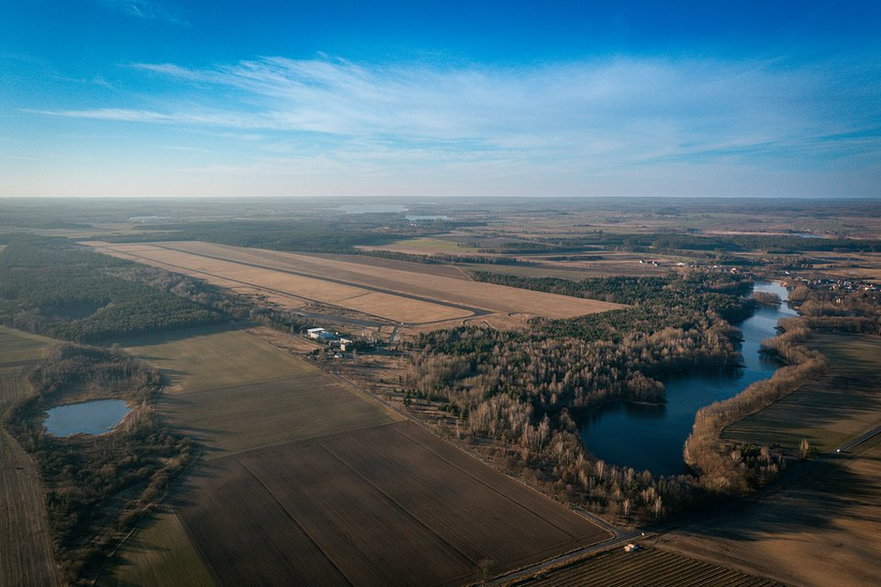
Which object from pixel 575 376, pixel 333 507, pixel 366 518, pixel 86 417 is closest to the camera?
pixel 366 518

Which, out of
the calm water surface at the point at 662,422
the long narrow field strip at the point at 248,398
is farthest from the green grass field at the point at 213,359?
the calm water surface at the point at 662,422

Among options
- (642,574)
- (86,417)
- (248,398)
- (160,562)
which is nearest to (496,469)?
(642,574)

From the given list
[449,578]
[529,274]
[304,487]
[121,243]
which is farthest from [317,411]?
[121,243]

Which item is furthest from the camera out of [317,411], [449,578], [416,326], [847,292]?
[847,292]

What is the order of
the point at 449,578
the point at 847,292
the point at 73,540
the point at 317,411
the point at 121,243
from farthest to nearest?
the point at 121,243, the point at 847,292, the point at 317,411, the point at 73,540, the point at 449,578

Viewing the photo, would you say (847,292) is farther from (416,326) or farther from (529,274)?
(416,326)

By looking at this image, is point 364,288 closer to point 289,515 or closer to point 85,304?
point 85,304
